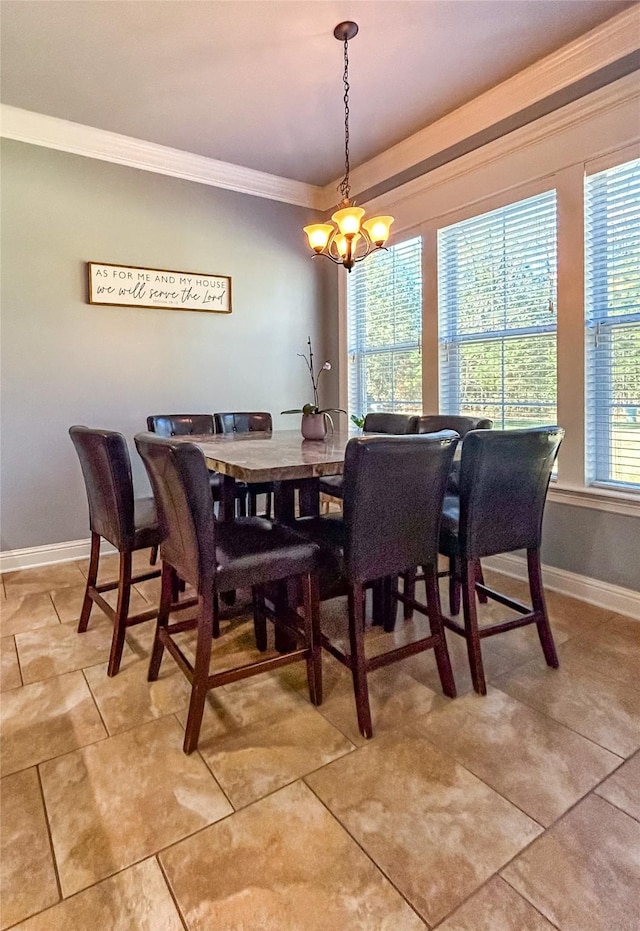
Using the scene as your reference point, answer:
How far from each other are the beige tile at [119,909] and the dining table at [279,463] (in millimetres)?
1022

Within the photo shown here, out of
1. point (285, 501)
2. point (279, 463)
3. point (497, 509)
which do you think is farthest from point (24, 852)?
point (497, 509)

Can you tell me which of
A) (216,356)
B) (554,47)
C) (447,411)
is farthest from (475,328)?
(216,356)

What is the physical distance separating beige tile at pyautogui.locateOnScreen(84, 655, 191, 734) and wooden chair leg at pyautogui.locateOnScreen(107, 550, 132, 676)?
5cm

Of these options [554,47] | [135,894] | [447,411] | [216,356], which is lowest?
[135,894]

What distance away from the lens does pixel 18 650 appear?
2.27 metres

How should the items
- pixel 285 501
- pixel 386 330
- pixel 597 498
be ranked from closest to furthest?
1. pixel 285 501
2. pixel 597 498
3. pixel 386 330

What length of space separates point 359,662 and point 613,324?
2.10 meters

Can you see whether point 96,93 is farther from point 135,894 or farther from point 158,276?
point 135,894

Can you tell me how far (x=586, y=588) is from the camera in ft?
9.02

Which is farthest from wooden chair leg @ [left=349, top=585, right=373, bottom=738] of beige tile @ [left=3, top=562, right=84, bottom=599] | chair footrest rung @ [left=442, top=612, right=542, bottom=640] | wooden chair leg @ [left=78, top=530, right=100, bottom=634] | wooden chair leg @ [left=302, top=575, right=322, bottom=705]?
beige tile @ [left=3, top=562, right=84, bottom=599]

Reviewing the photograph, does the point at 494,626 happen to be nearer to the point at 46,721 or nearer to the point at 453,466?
the point at 453,466

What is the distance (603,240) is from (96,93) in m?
2.88

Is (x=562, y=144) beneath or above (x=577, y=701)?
above

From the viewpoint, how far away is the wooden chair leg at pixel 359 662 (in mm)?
1650
